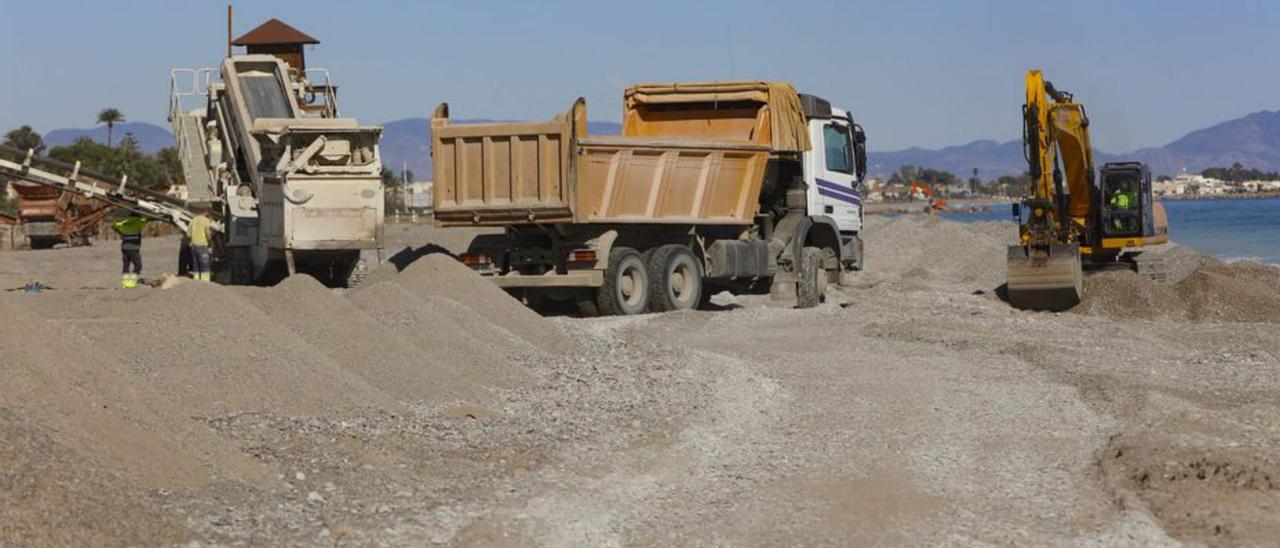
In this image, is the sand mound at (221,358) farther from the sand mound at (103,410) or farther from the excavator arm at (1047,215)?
the excavator arm at (1047,215)

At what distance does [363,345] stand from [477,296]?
181 inches

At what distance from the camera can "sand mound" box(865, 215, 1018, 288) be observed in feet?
119

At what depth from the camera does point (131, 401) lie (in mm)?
9508

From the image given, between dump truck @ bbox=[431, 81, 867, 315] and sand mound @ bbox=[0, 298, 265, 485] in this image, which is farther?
dump truck @ bbox=[431, 81, 867, 315]

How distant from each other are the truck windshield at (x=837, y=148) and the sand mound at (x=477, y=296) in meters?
7.36

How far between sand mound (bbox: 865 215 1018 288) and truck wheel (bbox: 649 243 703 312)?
10.6m

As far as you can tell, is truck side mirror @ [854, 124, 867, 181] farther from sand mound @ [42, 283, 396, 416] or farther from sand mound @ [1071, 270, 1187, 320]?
sand mound @ [42, 283, 396, 416]

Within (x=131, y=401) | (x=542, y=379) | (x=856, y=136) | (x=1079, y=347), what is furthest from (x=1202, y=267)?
(x=131, y=401)

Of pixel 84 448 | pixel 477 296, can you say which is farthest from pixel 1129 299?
pixel 84 448

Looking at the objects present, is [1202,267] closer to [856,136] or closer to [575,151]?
[856,136]

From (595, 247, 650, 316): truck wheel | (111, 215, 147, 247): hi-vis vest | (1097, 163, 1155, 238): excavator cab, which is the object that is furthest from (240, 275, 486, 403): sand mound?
(1097, 163, 1155, 238): excavator cab

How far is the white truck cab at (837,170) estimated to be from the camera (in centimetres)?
2428

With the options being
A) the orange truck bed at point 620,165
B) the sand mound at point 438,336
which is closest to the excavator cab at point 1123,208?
the orange truck bed at point 620,165

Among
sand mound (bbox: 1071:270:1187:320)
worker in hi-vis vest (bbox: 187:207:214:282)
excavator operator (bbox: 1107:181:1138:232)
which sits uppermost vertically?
excavator operator (bbox: 1107:181:1138:232)
